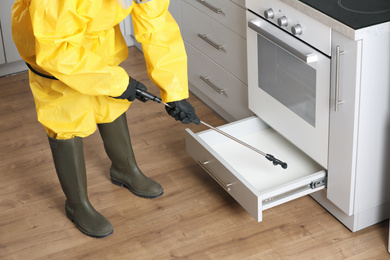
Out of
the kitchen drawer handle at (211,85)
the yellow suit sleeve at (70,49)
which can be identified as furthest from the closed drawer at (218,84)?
the yellow suit sleeve at (70,49)

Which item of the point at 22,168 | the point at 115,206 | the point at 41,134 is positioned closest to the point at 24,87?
the point at 41,134

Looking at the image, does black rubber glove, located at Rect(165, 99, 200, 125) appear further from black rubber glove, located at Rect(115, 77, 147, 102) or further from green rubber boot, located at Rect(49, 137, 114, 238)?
green rubber boot, located at Rect(49, 137, 114, 238)

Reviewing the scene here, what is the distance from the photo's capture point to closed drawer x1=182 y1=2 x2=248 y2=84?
2682 millimetres

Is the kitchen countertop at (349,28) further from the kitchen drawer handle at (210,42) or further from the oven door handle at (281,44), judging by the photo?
the kitchen drawer handle at (210,42)

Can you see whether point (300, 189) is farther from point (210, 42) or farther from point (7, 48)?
point (7, 48)

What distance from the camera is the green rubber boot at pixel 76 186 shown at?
229 centimetres

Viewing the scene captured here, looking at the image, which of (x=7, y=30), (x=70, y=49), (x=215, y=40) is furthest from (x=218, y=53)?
(x=7, y=30)

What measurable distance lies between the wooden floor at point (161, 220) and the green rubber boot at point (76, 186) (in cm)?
4

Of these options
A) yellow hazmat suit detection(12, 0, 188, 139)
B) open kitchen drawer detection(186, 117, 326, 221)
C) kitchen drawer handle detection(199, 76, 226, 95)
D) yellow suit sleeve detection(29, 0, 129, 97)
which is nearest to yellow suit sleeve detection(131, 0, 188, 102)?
yellow hazmat suit detection(12, 0, 188, 139)

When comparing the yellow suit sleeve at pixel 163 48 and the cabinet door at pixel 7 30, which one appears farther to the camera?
the cabinet door at pixel 7 30

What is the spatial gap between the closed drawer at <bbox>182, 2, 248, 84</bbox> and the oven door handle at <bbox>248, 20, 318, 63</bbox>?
0.82ft

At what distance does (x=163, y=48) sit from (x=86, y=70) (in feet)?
1.07

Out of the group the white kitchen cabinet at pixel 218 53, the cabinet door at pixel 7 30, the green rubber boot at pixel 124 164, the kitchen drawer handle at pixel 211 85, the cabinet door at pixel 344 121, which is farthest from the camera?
the cabinet door at pixel 7 30

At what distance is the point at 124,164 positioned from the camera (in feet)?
8.51
